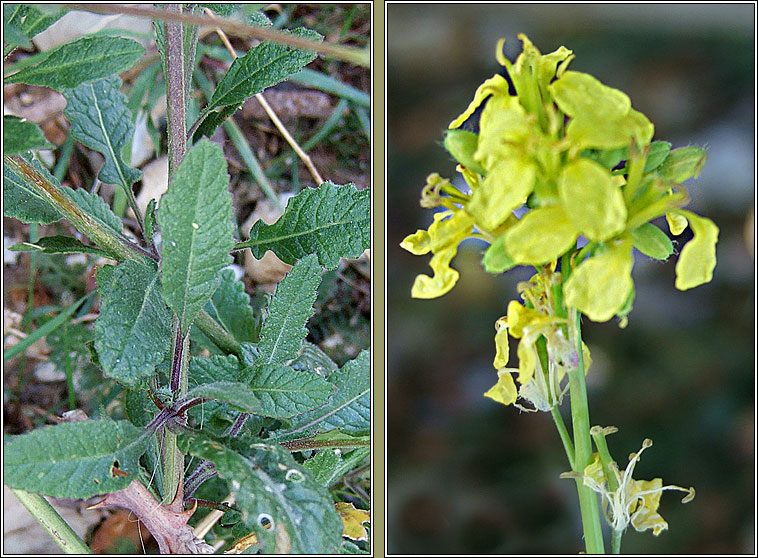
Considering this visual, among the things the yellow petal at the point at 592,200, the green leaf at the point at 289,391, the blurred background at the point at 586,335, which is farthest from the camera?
the blurred background at the point at 586,335

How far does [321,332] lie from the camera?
634 millimetres

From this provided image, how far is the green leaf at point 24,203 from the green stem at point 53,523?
17 cm

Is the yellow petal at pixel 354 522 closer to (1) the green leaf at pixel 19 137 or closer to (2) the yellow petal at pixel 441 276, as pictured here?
(2) the yellow petal at pixel 441 276

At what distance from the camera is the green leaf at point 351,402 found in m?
0.46

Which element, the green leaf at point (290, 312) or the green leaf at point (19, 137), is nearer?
the green leaf at point (19, 137)

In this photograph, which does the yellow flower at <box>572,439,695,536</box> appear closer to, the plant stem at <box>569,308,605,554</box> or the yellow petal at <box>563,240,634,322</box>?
the plant stem at <box>569,308,605,554</box>

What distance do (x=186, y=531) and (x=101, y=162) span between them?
18.7 inches

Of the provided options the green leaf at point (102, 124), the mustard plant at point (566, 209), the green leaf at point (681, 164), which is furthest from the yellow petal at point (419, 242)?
the green leaf at point (102, 124)

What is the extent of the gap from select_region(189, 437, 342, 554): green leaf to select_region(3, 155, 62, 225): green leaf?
189mm

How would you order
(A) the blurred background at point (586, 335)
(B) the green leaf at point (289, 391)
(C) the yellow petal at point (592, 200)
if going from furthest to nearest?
1. (A) the blurred background at point (586, 335)
2. (B) the green leaf at point (289, 391)
3. (C) the yellow petal at point (592, 200)

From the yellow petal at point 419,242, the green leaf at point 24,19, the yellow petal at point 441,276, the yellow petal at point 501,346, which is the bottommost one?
the yellow petal at point 501,346

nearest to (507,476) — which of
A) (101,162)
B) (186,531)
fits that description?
(186,531)

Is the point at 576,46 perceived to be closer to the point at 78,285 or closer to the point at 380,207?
the point at 380,207

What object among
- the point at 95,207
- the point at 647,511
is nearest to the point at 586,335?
the point at 647,511
